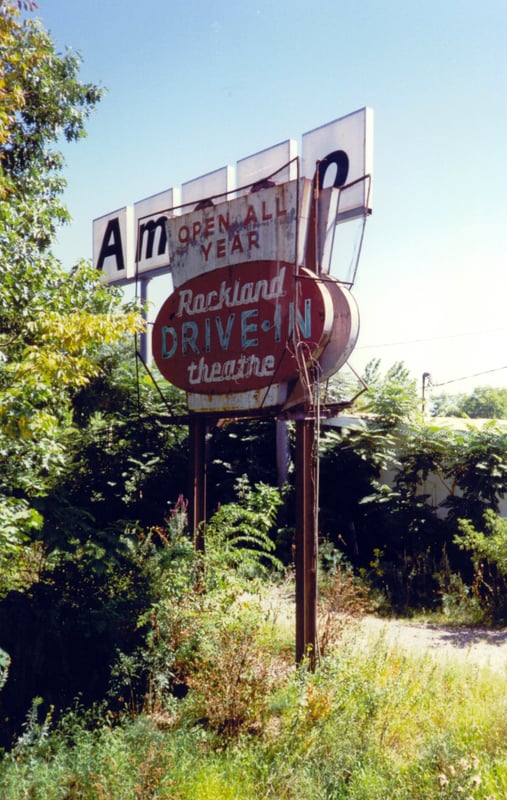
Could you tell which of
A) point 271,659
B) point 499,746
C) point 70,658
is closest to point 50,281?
point 70,658

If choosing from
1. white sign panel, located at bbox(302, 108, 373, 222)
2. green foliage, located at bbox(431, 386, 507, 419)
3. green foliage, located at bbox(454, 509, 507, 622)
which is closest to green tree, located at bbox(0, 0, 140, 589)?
white sign panel, located at bbox(302, 108, 373, 222)

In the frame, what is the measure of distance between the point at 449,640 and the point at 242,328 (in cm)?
420

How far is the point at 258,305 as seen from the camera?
21.6 feet

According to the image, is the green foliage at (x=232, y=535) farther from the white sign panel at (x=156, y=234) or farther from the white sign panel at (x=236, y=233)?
the white sign panel at (x=156, y=234)

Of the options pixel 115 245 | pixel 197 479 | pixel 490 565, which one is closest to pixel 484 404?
pixel 115 245

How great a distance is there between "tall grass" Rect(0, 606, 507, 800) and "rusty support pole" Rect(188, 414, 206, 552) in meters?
1.70

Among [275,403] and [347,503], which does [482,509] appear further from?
[275,403]

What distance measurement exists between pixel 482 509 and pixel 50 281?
23.2ft

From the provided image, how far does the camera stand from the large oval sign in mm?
6160

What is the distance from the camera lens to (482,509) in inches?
391

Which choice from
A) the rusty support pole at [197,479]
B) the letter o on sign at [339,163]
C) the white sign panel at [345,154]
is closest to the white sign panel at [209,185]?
the white sign panel at [345,154]

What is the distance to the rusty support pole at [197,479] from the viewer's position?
740 centimetres

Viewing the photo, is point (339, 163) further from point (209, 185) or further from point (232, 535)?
point (232, 535)

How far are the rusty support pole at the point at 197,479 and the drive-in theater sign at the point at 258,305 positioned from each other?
0.23 feet
